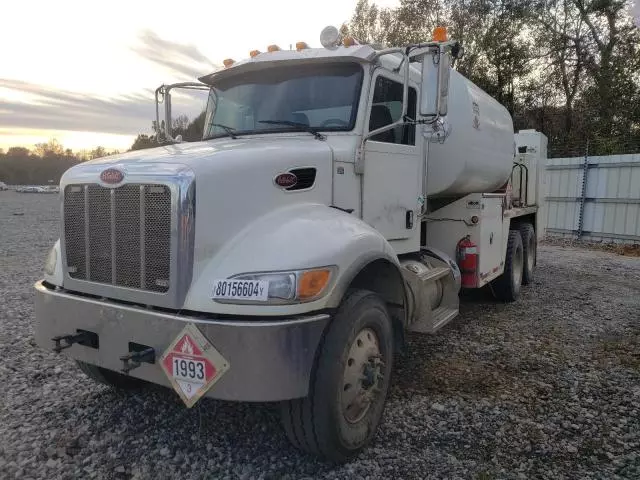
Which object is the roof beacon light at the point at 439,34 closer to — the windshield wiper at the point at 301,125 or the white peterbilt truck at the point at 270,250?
the white peterbilt truck at the point at 270,250

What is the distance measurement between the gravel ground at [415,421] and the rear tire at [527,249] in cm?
262

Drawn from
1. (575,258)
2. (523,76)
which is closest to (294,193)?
(575,258)

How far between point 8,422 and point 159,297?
68.6 inches

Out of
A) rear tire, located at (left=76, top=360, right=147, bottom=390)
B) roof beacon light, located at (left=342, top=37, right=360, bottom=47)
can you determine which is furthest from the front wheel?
roof beacon light, located at (left=342, top=37, right=360, bottom=47)

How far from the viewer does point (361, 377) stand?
319 centimetres

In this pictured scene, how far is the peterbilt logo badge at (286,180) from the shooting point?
3227 millimetres

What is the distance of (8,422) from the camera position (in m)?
3.58

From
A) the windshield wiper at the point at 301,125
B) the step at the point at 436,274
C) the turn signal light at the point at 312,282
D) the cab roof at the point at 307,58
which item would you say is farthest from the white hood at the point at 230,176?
the step at the point at 436,274

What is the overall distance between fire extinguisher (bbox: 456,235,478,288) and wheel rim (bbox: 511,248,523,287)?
1778 millimetres

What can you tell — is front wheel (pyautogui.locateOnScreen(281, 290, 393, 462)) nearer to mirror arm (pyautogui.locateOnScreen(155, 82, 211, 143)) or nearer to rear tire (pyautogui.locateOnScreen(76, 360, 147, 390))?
rear tire (pyautogui.locateOnScreen(76, 360, 147, 390))

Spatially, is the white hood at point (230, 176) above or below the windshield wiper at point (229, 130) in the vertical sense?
below

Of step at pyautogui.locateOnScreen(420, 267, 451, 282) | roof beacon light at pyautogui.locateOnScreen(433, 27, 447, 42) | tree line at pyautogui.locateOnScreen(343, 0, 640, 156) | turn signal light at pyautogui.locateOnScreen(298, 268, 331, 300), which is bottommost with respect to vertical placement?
step at pyautogui.locateOnScreen(420, 267, 451, 282)

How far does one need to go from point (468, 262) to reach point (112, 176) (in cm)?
411

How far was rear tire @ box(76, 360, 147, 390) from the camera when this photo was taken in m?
3.78
